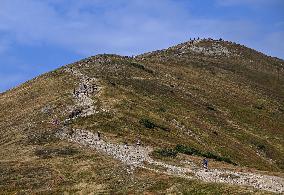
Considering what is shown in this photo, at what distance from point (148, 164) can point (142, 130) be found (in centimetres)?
1738

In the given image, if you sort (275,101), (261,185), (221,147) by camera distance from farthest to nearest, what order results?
(275,101) → (221,147) → (261,185)

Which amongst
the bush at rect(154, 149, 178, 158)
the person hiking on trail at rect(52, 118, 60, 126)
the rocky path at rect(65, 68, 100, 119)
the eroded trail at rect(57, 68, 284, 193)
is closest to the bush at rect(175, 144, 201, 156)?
the bush at rect(154, 149, 178, 158)

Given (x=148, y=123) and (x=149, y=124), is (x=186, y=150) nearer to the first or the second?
Answer: (x=149, y=124)

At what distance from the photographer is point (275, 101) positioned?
136 m

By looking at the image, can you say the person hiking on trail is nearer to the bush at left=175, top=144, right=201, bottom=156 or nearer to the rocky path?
the rocky path

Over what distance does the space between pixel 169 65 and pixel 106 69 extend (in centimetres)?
2902

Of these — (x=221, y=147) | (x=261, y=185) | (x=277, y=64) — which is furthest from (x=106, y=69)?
(x=277, y=64)

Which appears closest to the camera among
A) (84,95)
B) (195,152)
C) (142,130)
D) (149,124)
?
(195,152)

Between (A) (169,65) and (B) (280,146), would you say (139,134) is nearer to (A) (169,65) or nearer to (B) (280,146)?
(B) (280,146)

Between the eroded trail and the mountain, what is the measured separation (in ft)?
0.42

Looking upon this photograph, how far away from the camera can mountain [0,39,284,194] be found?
57438mm

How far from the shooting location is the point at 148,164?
6238 centimetres

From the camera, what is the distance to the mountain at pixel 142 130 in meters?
57.4

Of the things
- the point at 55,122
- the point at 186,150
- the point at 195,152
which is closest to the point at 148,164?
the point at 186,150
